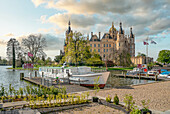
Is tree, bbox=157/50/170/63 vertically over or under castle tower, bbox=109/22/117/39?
under

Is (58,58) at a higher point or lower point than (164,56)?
lower

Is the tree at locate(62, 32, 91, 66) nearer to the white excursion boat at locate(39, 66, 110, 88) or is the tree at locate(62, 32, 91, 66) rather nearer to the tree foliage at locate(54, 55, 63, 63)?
the white excursion boat at locate(39, 66, 110, 88)

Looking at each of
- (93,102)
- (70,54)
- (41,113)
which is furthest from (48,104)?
(70,54)

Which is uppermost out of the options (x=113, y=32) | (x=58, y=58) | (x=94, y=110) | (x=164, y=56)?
(x=113, y=32)

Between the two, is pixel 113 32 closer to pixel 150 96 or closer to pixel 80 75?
pixel 80 75

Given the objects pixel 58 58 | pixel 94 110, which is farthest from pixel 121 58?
pixel 94 110

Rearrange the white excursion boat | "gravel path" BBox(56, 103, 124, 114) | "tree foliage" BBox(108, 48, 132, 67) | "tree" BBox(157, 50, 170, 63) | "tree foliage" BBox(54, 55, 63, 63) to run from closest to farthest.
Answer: "gravel path" BBox(56, 103, 124, 114) < the white excursion boat < "tree foliage" BBox(108, 48, 132, 67) < "tree" BBox(157, 50, 170, 63) < "tree foliage" BBox(54, 55, 63, 63)

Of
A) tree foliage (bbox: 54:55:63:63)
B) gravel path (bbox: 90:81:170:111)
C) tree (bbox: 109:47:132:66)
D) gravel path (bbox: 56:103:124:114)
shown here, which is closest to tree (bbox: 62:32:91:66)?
gravel path (bbox: 90:81:170:111)

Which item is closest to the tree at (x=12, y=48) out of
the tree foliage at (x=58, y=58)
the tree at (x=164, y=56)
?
the tree foliage at (x=58, y=58)

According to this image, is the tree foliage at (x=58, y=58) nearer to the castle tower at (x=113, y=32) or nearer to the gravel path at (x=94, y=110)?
the castle tower at (x=113, y=32)

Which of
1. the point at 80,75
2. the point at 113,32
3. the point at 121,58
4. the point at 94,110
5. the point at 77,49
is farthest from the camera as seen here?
the point at 113,32

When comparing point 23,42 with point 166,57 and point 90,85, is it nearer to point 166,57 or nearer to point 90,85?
point 90,85

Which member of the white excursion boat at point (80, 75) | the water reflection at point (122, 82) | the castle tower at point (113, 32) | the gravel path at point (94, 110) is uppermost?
the castle tower at point (113, 32)

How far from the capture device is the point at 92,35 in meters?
105
